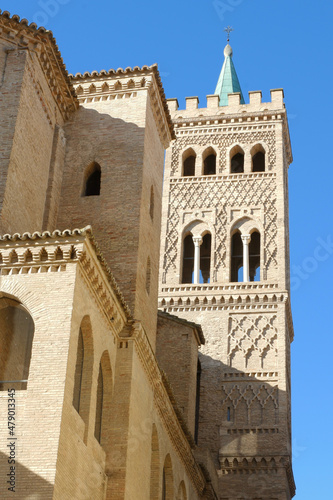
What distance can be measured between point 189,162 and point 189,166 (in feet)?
0.52

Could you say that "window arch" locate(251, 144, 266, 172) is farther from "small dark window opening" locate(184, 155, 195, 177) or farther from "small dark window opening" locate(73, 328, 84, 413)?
"small dark window opening" locate(73, 328, 84, 413)

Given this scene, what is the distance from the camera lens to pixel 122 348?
16375 mm

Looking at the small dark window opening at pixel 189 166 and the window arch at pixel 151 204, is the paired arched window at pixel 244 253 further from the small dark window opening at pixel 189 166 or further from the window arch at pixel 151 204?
the window arch at pixel 151 204

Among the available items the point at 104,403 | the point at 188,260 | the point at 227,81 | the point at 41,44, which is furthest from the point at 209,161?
the point at 104,403

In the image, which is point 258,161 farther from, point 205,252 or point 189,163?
point 205,252

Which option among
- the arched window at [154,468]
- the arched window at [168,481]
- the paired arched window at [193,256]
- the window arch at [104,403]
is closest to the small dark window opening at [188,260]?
the paired arched window at [193,256]

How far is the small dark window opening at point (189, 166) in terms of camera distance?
1339 inches

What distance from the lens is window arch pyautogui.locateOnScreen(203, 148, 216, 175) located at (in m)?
33.7

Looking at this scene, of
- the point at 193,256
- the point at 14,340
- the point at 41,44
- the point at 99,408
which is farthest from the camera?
the point at 193,256

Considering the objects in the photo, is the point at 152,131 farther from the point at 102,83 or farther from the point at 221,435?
the point at 221,435

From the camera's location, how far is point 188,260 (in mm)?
32312

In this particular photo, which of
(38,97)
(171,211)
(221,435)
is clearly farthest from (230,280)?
(38,97)

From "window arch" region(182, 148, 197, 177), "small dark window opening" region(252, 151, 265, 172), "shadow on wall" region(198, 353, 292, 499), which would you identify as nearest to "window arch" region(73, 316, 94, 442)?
"shadow on wall" region(198, 353, 292, 499)

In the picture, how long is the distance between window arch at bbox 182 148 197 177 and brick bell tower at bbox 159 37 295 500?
5 centimetres
